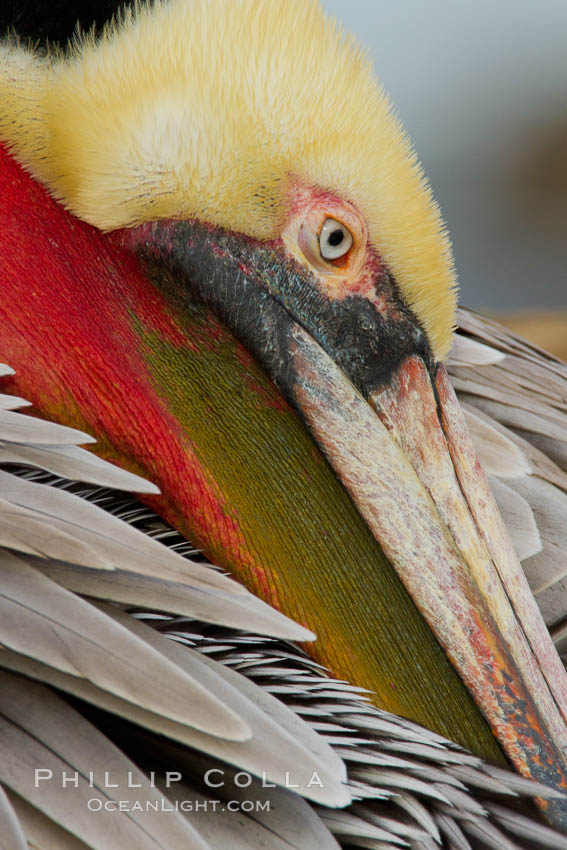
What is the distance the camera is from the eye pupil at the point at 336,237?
1.06m

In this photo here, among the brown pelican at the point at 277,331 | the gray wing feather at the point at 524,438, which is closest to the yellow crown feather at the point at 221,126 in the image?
the brown pelican at the point at 277,331

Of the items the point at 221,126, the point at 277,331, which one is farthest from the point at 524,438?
the point at 221,126

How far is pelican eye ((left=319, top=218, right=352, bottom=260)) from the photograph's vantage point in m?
1.06

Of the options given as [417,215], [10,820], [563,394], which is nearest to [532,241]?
[563,394]

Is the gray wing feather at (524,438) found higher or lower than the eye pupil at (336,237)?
lower

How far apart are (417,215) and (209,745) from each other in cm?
62

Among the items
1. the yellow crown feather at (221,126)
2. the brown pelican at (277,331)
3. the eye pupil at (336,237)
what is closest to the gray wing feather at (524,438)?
the brown pelican at (277,331)

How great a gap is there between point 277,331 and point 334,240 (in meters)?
0.12

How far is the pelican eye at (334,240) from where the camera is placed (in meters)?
1.06

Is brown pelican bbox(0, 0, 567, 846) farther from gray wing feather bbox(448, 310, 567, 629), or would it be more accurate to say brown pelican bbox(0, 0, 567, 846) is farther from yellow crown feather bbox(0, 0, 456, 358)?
gray wing feather bbox(448, 310, 567, 629)

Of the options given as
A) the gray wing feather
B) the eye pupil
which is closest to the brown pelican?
the eye pupil

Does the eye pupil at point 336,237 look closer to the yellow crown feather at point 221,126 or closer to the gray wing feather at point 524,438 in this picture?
the yellow crown feather at point 221,126

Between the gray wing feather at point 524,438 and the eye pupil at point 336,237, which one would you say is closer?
the eye pupil at point 336,237

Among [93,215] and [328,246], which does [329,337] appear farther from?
[93,215]
